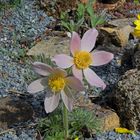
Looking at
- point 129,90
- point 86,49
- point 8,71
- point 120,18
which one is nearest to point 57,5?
point 120,18

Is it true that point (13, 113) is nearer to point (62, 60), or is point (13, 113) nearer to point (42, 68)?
point (42, 68)

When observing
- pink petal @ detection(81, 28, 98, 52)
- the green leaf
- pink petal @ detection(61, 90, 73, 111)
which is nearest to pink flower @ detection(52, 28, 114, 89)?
pink petal @ detection(81, 28, 98, 52)

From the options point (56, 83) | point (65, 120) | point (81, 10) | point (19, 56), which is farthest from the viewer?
point (81, 10)

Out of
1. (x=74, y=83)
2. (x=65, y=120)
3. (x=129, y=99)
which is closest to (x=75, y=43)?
(x=74, y=83)

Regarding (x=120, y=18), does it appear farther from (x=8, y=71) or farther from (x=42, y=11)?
(x=8, y=71)

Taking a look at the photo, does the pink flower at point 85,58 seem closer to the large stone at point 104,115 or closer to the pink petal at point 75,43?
the pink petal at point 75,43

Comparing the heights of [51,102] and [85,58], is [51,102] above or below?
below

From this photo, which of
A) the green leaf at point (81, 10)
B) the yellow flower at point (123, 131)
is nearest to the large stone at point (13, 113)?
the yellow flower at point (123, 131)

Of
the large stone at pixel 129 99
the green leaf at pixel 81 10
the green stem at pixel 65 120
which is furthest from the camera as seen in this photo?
the green leaf at pixel 81 10

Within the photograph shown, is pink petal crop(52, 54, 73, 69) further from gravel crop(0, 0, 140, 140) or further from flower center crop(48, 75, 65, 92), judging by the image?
gravel crop(0, 0, 140, 140)
